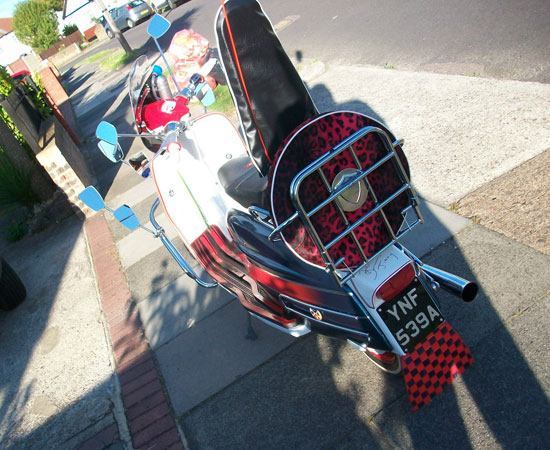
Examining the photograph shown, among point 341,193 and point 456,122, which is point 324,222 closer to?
point 341,193

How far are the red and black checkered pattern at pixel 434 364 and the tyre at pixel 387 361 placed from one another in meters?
0.14

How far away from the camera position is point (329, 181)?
189 cm

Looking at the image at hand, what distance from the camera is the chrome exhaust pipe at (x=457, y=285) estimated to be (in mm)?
1909

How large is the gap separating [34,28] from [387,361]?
43.5 metres

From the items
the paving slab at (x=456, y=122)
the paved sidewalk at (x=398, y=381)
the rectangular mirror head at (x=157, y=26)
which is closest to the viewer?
the paved sidewalk at (x=398, y=381)

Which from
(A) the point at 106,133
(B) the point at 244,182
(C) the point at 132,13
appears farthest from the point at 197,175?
(C) the point at 132,13

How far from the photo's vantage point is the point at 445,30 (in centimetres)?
663

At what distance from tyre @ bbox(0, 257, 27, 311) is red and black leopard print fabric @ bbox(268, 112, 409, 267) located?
391 centimetres

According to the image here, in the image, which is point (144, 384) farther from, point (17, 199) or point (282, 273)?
point (17, 199)

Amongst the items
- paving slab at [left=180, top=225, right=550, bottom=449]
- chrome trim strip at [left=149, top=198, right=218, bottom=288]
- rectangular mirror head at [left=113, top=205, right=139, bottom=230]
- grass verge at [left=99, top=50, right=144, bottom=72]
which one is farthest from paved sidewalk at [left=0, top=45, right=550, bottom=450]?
grass verge at [left=99, top=50, right=144, bottom=72]

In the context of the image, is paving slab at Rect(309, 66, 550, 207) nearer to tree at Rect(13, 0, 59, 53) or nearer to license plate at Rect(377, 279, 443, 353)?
license plate at Rect(377, 279, 443, 353)

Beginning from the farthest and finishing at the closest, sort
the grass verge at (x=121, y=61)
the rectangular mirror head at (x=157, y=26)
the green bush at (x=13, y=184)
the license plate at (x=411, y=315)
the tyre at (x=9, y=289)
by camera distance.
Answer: the grass verge at (x=121, y=61) → the green bush at (x=13, y=184) → the tyre at (x=9, y=289) → the rectangular mirror head at (x=157, y=26) → the license plate at (x=411, y=315)

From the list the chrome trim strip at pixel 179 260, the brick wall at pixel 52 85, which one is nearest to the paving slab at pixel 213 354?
the chrome trim strip at pixel 179 260

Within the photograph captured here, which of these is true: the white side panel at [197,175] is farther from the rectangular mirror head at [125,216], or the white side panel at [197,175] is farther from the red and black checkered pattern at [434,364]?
the red and black checkered pattern at [434,364]
